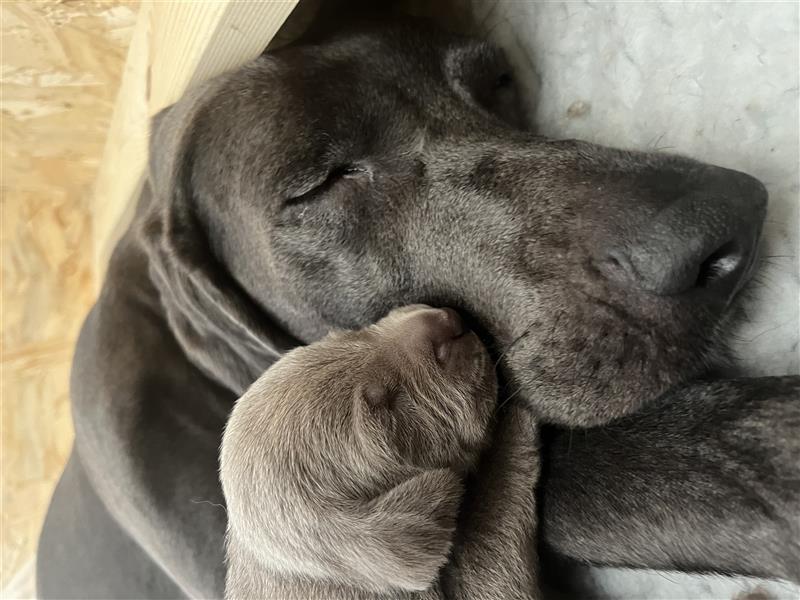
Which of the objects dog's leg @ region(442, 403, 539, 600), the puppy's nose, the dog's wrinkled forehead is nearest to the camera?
dog's leg @ region(442, 403, 539, 600)

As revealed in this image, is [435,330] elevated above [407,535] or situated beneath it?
elevated above

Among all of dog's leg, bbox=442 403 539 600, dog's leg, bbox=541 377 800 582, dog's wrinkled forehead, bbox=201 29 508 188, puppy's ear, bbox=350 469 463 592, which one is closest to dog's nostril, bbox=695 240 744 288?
dog's leg, bbox=541 377 800 582

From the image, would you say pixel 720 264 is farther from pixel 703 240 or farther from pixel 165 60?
pixel 165 60

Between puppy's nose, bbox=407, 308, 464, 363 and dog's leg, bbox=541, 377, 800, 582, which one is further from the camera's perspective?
puppy's nose, bbox=407, 308, 464, 363

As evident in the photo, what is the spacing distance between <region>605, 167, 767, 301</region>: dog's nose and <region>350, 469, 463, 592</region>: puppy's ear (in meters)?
0.48

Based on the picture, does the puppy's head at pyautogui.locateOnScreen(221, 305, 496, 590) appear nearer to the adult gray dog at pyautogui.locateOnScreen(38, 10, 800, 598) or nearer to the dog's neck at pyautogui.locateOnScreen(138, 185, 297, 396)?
the adult gray dog at pyautogui.locateOnScreen(38, 10, 800, 598)

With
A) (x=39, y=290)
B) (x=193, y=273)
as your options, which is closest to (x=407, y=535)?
(x=193, y=273)

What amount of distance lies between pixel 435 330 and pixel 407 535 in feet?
1.30

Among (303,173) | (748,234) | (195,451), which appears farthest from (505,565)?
(195,451)

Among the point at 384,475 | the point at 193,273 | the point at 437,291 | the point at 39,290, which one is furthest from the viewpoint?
the point at 39,290

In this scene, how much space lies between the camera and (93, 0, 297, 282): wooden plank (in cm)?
159

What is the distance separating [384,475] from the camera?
1306mm

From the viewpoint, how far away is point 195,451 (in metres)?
1.98

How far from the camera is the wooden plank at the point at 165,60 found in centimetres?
159
